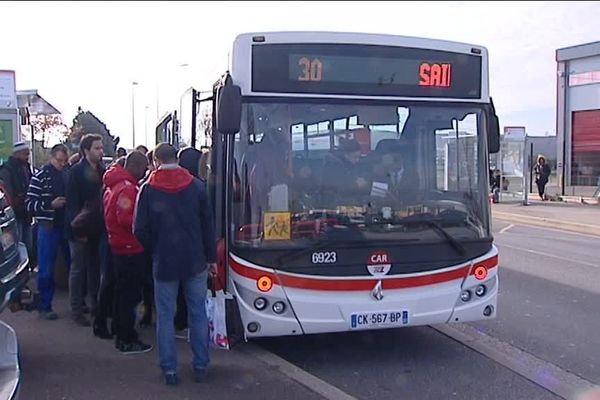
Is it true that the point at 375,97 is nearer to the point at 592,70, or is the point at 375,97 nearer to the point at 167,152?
the point at 167,152

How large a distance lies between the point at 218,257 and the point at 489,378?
240cm

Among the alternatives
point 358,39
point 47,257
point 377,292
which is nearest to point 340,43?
point 358,39

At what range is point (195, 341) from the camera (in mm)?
6055

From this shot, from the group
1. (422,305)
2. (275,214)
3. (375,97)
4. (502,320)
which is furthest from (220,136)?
(502,320)

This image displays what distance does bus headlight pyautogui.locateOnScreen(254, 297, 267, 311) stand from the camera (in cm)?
633

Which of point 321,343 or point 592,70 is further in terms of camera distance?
point 592,70

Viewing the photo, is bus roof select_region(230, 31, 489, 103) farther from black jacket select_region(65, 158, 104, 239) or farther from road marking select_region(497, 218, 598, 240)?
road marking select_region(497, 218, 598, 240)

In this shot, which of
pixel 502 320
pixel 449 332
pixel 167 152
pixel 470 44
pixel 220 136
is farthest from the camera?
pixel 502 320

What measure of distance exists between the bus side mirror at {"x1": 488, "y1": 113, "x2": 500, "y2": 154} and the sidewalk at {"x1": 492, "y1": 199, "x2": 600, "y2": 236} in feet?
42.4

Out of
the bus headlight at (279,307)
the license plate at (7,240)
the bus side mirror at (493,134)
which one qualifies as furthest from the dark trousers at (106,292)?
the bus side mirror at (493,134)

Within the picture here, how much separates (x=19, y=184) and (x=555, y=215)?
1699 cm

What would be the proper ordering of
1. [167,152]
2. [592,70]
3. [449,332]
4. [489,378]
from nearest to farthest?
[167,152], [489,378], [449,332], [592,70]

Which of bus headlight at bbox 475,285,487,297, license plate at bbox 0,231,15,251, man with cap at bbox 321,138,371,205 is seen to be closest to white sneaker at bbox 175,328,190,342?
license plate at bbox 0,231,15,251

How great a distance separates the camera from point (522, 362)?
6637mm
